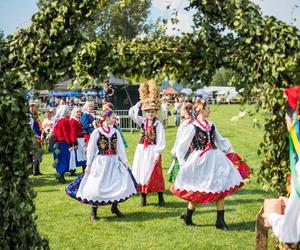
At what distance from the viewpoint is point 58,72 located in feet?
14.7

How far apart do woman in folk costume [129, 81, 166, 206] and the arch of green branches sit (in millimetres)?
4508

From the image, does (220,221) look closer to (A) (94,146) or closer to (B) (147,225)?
(B) (147,225)

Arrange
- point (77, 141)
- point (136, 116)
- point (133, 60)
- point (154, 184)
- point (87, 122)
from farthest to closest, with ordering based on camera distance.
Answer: point (87, 122) < point (77, 141) < point (136, 116) < point (154, 184) < point (133, 60)

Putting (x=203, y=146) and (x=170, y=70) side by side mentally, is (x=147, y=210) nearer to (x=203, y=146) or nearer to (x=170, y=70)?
(x=203, y=146)

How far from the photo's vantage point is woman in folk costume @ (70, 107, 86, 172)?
1174 centimetres

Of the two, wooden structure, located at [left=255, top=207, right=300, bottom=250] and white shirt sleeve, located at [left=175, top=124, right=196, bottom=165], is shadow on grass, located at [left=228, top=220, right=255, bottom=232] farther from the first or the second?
wooden structure, located at [left=255, top=207, right=300, bottom=250]

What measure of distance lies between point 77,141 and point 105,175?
4.27 metres

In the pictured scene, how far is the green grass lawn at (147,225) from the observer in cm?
682

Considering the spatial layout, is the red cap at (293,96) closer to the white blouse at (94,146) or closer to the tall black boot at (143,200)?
the white blouse at (94,146)

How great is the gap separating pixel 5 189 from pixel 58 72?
4.01 feet

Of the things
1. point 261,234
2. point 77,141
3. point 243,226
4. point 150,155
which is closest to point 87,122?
point 77,141

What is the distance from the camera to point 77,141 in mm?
12156

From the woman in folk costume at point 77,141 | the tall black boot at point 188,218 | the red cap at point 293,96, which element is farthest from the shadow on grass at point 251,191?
the red cap at point 293,96

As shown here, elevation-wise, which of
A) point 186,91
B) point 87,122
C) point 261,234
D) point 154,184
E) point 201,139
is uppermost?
point 186,91
